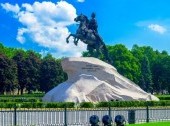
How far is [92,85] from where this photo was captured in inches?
1410

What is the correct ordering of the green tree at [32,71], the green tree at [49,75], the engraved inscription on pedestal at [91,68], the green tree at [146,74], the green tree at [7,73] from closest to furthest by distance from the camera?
1. the engraved inscription on pedestal at [91,68]
2. the green tree at [7,73]
3. the green tree at [32,71]
4. the green tree at [49,75]
5. the green tree at [146,74]

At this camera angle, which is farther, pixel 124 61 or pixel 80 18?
pixel 124 61

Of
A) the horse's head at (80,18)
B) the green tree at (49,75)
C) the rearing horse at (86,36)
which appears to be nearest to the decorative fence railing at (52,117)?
the rearing horse at (86,36)

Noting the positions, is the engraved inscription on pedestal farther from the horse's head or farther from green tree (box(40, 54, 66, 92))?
green tree (box(40, 54, 66, 92))

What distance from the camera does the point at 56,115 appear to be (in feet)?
71.3

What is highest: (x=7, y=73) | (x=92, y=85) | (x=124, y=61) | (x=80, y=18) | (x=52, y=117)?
(x=80, y=18)

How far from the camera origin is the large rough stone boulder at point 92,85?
35.1 meters

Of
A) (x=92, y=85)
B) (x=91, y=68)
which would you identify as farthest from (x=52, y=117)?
(x=91, y=68)

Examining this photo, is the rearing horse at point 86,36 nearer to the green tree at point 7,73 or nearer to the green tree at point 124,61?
the green tree at point 7,73

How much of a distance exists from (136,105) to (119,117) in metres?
22.6

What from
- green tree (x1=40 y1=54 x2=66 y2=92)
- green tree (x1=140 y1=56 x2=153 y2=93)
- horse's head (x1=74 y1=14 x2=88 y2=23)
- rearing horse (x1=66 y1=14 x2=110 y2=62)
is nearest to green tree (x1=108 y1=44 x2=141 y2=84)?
green tree (x1=140 y1=56 x2=153 y2=93)

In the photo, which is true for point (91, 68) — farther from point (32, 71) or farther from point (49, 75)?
point (49, 75)

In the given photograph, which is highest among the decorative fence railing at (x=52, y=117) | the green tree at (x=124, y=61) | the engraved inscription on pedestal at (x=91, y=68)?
the green tree at (x=124, y=61)

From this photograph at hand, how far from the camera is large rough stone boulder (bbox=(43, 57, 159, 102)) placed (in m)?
35.1
